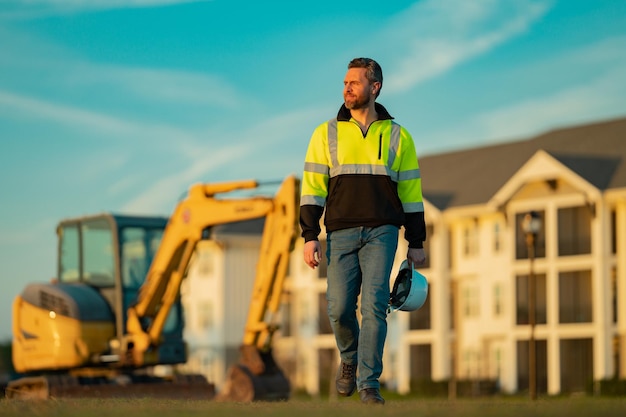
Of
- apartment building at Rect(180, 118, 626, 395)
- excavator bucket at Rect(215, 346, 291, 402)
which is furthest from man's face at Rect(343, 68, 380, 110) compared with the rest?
apartment building at Rect(180, 118, 626, 395)

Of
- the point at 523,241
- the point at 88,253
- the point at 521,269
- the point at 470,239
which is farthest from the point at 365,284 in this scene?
the point at 470,239

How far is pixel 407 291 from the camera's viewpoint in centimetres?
1063

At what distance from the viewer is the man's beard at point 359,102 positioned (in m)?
10.2

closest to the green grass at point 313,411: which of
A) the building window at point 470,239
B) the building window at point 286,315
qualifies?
the building window at point 470,239

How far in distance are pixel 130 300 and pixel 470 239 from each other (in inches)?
1542

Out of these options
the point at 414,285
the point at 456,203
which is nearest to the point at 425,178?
the point at 456,203

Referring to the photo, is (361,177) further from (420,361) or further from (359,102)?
(420,361)

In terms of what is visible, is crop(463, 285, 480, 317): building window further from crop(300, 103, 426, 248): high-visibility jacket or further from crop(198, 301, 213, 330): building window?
crop(300, 103, 426, 248): high-visibility jacket

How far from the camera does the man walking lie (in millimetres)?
10164

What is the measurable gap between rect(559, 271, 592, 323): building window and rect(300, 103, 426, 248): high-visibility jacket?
158 feet

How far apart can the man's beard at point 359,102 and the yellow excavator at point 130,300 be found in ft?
48.4

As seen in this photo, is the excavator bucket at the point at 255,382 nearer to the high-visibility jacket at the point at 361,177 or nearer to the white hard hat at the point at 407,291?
the white hard hat at the point at 407,291

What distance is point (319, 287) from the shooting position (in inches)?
2842

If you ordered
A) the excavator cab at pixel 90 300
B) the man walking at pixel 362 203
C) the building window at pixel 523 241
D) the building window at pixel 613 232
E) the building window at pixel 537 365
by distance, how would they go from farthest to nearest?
1. the building window at pixel 523 241
2. the building window at pixel 537 365
3. the building window at pixel 613 232
4. the excavator cab at pixel 90 300
5. the man walking at pixel 362 203
